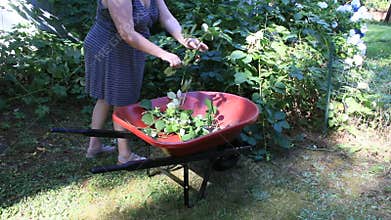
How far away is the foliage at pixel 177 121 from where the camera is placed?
7.64 ft

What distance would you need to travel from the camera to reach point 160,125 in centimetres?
233

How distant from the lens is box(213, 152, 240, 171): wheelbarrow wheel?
2760 millimetres

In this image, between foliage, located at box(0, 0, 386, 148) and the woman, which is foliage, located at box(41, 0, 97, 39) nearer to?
foliage, located at box(0, 0, 386, 148)

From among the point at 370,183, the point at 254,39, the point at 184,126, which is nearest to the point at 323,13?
the point at 254,39

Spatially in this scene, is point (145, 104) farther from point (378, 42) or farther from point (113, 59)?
point (378, 42)

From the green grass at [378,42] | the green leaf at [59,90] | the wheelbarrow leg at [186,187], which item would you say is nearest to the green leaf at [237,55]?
the wheelbarrow leg at [186,187]

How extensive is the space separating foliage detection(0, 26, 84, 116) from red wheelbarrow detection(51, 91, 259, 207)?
4.24ft

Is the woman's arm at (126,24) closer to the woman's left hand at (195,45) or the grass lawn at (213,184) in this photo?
the woman's left hand at (195,45)

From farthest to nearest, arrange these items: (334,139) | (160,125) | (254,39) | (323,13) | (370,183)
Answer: (323,13) < (334,139) < (254,39) < (370,183) < (160,125)

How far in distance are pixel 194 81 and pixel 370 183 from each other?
1516 mm

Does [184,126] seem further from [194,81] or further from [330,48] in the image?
[330,48]

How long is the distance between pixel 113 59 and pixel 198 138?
0.76m

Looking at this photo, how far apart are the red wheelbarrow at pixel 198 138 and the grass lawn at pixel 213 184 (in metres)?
0.16

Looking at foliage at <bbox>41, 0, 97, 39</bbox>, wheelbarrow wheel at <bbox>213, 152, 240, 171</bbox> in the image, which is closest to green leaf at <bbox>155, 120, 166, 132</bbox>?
wheelbarrow wheel at <bbox>213, 152, 240, 171</bbox>
